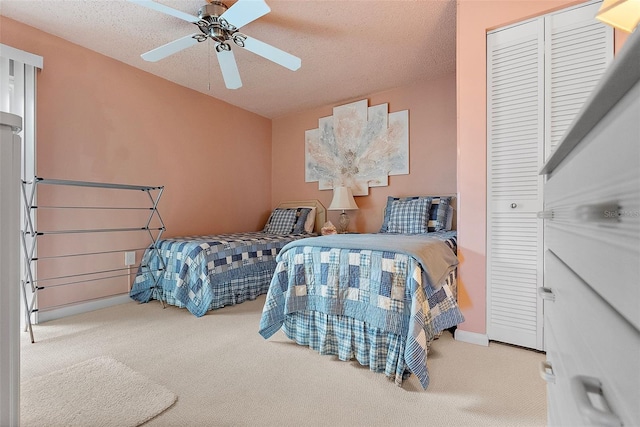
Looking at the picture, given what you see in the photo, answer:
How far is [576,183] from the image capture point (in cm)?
53

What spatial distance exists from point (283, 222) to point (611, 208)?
381 cm

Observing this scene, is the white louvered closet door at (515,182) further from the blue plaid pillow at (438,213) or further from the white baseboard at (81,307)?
the white baseboard at (81,307)

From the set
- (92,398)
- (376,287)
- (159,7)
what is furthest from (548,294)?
(159,7)

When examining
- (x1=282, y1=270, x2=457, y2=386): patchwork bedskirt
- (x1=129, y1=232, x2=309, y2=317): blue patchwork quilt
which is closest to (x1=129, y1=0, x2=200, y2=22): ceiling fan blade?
(x1=129, y1=232, x2=309, y2=317): blue patchwork quilt

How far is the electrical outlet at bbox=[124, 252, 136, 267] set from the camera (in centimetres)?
301

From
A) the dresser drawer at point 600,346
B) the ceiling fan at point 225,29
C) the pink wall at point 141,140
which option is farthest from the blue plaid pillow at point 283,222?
the dresser drawer at point 600,346

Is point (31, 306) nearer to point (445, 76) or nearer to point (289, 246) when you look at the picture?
point (289, 246)

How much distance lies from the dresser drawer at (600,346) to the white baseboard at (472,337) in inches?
60.9

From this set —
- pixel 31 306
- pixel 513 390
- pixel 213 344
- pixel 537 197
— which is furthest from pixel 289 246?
pixel 31 306

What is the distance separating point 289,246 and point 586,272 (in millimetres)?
1685

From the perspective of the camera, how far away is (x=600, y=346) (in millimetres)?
378

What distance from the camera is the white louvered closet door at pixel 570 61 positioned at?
1737mm

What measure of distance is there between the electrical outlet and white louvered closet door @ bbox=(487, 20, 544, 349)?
3258 mm

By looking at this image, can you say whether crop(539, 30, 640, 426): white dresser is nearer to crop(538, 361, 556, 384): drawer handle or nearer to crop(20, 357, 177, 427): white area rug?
crop(538, 361, 556, 384): drawer handle
